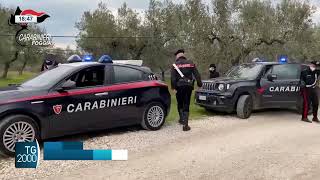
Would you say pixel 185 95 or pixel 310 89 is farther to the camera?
pixel 310 89

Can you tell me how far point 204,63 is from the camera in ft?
81.9

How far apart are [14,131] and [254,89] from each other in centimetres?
724

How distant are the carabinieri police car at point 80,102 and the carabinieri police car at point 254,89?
2900mm

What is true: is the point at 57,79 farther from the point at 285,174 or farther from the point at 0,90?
the point at 285,174

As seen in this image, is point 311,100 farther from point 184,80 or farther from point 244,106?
point 184,80

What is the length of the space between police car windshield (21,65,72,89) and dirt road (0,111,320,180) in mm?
1341

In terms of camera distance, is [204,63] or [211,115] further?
[204,63]

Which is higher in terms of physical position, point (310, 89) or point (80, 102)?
point (310, 89)

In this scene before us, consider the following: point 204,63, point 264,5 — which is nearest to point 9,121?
point 204,63

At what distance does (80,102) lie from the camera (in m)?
7.82

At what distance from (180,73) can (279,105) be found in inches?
176

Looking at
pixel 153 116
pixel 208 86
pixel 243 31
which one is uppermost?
pixel 243 31

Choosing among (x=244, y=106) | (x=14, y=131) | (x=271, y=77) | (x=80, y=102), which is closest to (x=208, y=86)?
(x=244, y=106)

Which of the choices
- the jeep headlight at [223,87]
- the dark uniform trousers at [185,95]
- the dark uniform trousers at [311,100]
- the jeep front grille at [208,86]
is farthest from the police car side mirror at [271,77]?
the dark uniform trousers at [185,95]
